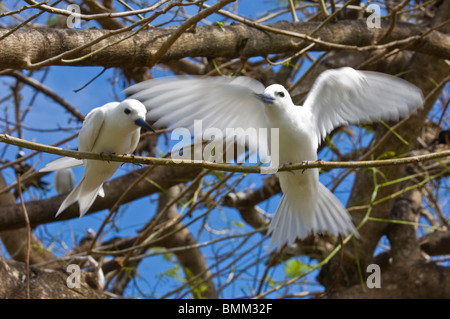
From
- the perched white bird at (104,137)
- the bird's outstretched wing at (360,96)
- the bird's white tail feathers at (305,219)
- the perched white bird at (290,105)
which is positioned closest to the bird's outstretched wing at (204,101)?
the perched white bird at (290,105)

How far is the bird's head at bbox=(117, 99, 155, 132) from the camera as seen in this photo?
7.18ft

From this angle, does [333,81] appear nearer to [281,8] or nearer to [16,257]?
[281,8]

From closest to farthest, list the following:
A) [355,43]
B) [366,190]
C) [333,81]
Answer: [333,81], [355,43], [366,190]

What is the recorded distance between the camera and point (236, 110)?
2.22m

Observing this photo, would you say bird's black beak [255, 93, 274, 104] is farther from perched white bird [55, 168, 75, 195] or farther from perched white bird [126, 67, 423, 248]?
perched white bird [55, 168, 75, 195]

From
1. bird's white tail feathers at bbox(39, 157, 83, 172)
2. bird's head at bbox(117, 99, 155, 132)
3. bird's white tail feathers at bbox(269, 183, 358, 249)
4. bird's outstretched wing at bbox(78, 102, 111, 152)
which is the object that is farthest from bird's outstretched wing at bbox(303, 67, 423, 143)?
bird's white tail feathers at bbox(39, 157, 83, 172)

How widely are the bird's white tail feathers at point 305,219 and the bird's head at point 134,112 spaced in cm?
70

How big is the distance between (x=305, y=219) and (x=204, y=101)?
75 cm

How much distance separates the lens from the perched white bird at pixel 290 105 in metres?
1.96

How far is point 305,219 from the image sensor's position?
250cm
